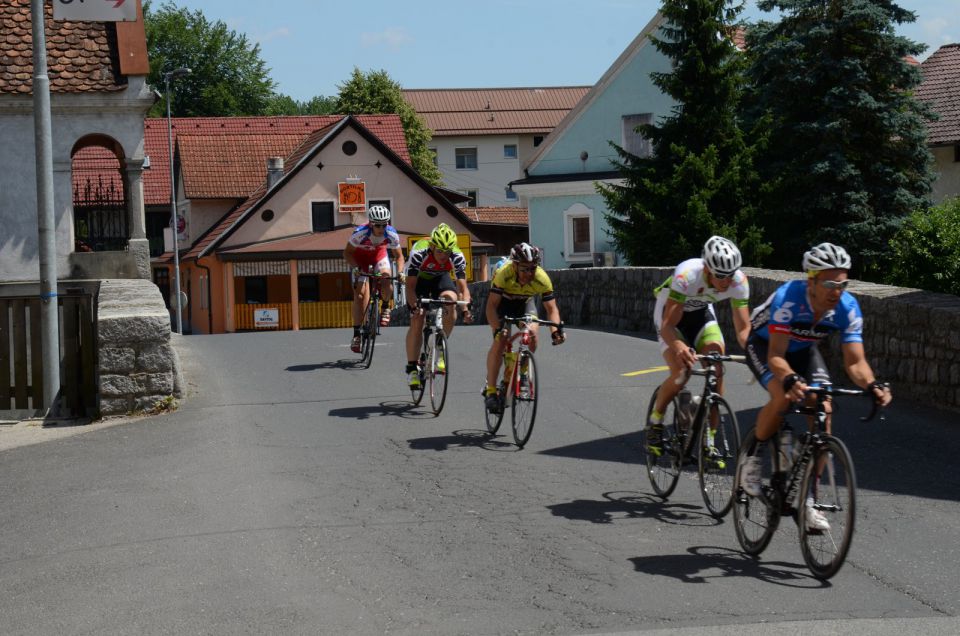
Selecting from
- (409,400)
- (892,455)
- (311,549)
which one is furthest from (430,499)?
(409,400)

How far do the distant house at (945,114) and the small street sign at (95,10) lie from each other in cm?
2992

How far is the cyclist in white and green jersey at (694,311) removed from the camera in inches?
328

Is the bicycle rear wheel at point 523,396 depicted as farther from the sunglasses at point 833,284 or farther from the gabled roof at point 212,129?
the gabled roof at point 212,129

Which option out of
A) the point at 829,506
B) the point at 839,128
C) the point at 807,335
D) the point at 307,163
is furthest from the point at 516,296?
the point at 307,163

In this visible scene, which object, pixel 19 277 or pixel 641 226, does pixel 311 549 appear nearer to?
pixel 19 277

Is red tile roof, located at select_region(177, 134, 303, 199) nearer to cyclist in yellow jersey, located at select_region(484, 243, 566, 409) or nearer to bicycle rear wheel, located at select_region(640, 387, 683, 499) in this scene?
cyclist in yellow jersey, located at select_region(484, 243, 566, 409)

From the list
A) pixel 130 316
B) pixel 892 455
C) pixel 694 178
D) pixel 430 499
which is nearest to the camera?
pixel 430 499

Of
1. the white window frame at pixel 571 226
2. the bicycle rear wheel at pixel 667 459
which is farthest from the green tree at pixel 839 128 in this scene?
the bicycle rear wheel at pixel 667 459

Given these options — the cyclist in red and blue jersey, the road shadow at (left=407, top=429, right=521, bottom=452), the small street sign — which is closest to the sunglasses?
the road shadow at (left=407, top=429, right=521, bottom=452)

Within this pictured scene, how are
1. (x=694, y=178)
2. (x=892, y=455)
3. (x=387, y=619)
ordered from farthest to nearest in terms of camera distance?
(x=694, y=178) < (x=892, y=455) < (x=387, y=619)

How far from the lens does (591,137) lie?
50.4 metres

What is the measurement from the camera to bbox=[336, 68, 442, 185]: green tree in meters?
76.8

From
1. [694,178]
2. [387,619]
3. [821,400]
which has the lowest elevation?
[387,619]

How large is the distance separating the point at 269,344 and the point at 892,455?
13.2 metres
